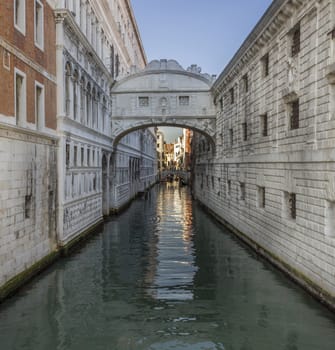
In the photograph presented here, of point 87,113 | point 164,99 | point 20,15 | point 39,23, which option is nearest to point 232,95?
point 164,99

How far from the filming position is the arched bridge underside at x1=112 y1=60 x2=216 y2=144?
2517 centimetres

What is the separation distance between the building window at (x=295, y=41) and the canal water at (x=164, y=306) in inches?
253

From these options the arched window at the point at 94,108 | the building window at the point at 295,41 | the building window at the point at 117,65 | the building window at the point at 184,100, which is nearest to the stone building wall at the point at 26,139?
the arched window at the point at 94,108

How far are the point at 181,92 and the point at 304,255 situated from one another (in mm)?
16868

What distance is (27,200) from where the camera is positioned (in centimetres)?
1119

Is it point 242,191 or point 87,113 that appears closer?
point 242,191

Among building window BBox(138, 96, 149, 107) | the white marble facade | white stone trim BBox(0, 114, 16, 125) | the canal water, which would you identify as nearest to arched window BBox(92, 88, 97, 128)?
the white marble facade

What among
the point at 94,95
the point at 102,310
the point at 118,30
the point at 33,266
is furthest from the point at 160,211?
the point at 102,310

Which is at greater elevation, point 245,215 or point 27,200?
point 27,200

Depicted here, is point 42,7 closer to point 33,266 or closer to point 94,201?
point 33,266

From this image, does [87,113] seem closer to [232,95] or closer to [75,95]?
[75,95]

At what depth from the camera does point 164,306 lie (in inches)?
372

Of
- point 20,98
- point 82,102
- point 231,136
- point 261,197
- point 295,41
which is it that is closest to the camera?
point 20,98

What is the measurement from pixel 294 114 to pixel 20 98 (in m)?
7.74
